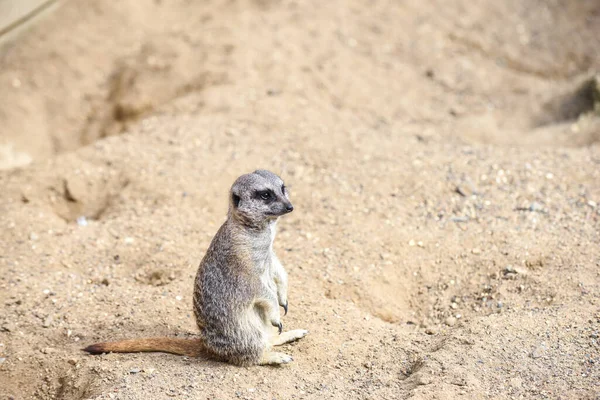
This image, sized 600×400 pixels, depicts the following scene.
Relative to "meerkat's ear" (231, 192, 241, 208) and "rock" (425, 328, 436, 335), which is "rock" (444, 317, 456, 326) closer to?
"rock" (425, 328, 436, 335)

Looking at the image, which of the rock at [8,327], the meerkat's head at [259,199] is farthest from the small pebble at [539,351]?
the rock at [8,327]

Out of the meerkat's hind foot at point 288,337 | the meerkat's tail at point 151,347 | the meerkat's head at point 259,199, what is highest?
the meerkat's head at point 259,199

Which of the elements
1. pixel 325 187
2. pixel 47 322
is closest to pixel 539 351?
pixel 325 187

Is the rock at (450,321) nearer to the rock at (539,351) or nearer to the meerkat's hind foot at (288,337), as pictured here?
the rock at (539,351)

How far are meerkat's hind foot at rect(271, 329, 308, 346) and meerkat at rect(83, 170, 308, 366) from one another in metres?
0.12

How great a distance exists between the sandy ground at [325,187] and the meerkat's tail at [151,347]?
0.18ft

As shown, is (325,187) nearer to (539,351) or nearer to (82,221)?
(82,221)

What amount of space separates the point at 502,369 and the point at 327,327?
2.87ft

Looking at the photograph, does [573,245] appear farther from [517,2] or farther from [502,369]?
[517,2]

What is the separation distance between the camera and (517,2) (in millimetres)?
7422

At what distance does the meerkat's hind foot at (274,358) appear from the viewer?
10.4 feet

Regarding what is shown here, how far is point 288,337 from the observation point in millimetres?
3379

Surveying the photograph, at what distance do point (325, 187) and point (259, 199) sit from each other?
1.70m

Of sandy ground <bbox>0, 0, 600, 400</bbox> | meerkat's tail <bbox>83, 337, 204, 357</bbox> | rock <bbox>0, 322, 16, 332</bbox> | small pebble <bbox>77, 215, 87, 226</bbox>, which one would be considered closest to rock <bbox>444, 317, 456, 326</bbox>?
sandy ground <bbox>0, 0, 600, 400</bbox>
